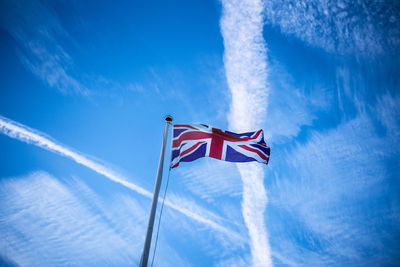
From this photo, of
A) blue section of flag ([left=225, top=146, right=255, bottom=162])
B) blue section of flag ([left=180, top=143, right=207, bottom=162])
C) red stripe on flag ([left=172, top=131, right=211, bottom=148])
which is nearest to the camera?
red stripe on flag ([left=172, top=131, right=211, bottom=148])

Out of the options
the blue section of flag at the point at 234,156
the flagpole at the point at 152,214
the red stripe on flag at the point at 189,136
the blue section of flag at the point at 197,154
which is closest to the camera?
the flagpole at the point at 152,214

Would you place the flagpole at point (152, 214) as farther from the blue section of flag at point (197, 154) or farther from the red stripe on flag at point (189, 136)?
the blue section of flag at point (197, 154)

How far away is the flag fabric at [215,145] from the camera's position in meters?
9.27

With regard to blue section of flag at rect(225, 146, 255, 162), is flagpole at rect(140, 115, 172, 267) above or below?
below

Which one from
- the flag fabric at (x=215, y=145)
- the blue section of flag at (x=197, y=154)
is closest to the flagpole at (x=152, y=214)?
the flag fabric at (x=215, y=145)

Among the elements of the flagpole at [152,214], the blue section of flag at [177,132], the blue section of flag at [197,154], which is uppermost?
the blue section of flag at [177,132]

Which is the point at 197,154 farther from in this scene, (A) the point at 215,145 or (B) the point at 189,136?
(A) the point at 215,145

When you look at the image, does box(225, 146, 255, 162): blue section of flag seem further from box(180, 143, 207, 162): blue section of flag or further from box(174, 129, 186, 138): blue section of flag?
box(174, 129, 186, 138): blue section of flag

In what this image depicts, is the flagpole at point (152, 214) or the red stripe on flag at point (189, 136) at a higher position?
the red stripe on flag at point (189, 136)

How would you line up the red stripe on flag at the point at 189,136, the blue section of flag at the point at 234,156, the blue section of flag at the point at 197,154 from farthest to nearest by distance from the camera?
the blue section of flag at the point at 234,156 → the blue section of flag at the point at 197,154 → the red stripe on flag at the point at 189,136

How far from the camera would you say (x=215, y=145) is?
9.96m

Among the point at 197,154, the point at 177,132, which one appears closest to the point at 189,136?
the point at 177,132

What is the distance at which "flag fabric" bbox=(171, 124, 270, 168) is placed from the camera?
9266 mm

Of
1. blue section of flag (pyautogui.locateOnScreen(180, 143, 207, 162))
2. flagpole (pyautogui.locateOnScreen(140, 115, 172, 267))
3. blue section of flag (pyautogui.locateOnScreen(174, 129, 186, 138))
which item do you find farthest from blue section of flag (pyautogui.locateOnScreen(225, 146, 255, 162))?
flagpole (pyautogui.locateOnScreen(140, 115, 172, 267))
